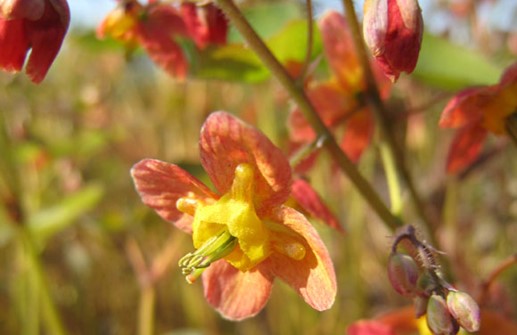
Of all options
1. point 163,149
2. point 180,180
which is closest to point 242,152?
point 180,180

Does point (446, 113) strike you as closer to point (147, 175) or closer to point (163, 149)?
point (147, 175)

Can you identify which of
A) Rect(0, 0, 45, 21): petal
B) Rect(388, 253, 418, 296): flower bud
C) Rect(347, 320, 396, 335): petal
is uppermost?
Rect(0, 0, 45, 21): petal

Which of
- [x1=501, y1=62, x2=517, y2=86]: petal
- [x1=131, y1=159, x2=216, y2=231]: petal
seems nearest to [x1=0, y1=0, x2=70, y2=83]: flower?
[x1=131, y1=159, x2=216, y2=231]: petal

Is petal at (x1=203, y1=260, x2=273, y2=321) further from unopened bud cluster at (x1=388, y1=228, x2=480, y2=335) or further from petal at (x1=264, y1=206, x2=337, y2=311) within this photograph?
unopened bud cluster at (x1=388, y1=228, x2=480, y2=335)

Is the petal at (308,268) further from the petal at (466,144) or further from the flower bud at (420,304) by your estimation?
the petal at (466,144)

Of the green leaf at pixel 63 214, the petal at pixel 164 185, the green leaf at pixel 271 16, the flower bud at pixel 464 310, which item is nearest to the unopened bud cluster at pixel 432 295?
the flower bud at pixel 464 310

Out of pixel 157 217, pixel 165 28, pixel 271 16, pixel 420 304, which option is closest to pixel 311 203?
pixel 420 304
